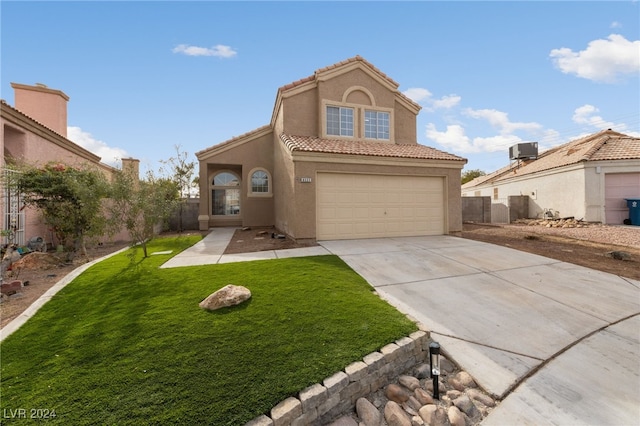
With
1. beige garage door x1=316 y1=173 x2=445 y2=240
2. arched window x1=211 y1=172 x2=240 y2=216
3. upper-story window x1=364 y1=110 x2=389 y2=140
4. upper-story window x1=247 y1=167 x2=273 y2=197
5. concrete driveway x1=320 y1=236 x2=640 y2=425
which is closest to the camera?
concrete driveway x1=320 y1=236 x2=640 y2=425

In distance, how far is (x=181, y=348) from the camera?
9.82 feet

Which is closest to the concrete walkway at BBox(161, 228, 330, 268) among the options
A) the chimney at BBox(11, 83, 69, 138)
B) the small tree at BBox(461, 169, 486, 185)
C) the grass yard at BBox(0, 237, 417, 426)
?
the grass yard at BBox(0, 237, 417, 426)

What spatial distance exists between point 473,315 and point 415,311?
0.94m

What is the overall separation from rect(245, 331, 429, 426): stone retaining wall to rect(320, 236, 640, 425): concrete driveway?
537mm

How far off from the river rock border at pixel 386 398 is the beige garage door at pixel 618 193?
65.4 ft

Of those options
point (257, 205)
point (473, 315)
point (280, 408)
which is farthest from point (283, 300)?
point (257, 205)

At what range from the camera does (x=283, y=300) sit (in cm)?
423

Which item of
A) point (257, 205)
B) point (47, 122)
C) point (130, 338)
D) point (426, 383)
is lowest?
point (426, 383)

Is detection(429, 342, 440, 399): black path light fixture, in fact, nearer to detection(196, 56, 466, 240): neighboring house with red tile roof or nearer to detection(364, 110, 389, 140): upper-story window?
detection(196, 56, 466, 240): neighboring house with red tile roof

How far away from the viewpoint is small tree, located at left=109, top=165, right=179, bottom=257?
642 centimetres

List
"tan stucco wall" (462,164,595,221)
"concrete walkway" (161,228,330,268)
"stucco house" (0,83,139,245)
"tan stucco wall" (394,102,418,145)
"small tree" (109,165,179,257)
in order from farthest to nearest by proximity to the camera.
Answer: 1. "tan stucco wall" (462,164,595,221)
2. "tan stucco wall" (394,102,418,145)
3. "stucco house" (0,83,139,245)
4. "concrete walkway" (161,228,330,268)
5. "small tree" (109,165,179,257)

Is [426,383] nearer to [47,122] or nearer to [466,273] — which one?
[466,273]

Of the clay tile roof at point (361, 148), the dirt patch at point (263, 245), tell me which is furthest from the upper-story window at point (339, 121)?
the dirt patch at point (263, 245)

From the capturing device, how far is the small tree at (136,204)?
6.42m
